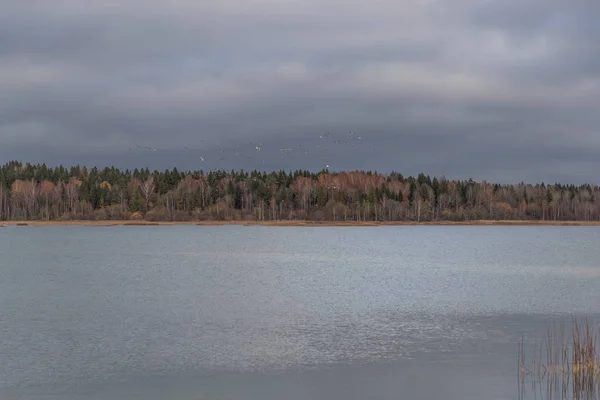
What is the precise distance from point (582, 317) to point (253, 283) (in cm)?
2140

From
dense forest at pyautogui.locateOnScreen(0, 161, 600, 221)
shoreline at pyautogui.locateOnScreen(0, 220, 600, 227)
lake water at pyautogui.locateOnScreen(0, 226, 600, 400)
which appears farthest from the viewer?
dense forest at pyautogui.locateOnScreen(0, 161, 600, 221)

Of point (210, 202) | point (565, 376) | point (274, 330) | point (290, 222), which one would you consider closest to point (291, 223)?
point (290, 222)

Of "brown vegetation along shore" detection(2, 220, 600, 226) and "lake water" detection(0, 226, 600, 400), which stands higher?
"brown vegetation along shore" detection(2, 220, 600, 226)

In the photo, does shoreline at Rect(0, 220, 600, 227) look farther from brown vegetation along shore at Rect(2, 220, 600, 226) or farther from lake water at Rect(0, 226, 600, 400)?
lake water at Rect(0, 226, 600, 400)

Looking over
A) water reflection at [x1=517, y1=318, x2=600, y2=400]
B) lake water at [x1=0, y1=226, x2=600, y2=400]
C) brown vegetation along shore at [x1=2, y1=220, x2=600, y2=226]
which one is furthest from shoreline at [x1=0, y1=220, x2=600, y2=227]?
water reflection at [x1=517, y1=318, x2=600, y2=400]

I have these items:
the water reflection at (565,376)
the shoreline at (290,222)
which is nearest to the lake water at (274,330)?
the water reflection at (565,376)

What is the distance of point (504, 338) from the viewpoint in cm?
2383

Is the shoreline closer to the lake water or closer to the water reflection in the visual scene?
the lake water

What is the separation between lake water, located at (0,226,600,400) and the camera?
17766 mm

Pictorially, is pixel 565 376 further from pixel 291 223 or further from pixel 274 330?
pixel 291 223

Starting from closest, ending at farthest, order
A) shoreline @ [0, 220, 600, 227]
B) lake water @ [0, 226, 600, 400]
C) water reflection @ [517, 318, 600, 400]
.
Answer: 1. water reflection @ [517, 318, 600, 400]
2. lake water @ [0, 226, 600, 400]
3. shoreline @ [0, 220, 600, 227]

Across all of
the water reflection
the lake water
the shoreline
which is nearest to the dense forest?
the shoreline

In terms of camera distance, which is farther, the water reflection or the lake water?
the lake water

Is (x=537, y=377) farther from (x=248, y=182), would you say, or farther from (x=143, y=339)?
(x=248, y=182)
